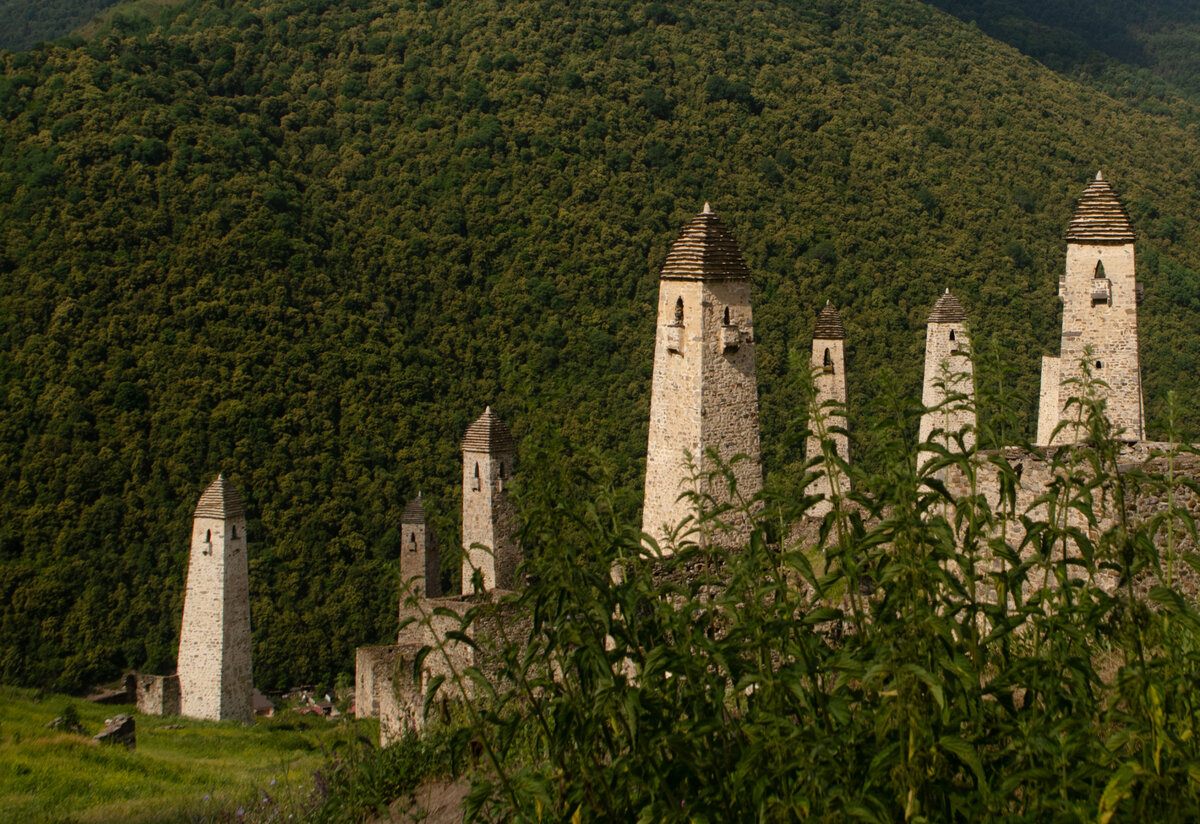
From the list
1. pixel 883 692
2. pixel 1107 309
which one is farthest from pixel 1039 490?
pixel 883 692

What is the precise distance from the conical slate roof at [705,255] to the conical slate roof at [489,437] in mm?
9506

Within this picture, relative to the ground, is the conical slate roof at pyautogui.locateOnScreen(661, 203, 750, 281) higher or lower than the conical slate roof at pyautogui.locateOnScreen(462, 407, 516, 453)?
higher

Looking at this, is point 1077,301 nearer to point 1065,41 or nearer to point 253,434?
point 253,434

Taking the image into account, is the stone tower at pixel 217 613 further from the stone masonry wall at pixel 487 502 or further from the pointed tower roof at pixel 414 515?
the pointed tower roof at pixel 414 515

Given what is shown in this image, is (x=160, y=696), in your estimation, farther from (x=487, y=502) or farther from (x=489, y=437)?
(x=489, y=437)

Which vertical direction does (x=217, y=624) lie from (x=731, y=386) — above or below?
below

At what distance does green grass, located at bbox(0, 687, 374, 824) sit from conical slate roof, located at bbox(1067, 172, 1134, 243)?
34.0ft

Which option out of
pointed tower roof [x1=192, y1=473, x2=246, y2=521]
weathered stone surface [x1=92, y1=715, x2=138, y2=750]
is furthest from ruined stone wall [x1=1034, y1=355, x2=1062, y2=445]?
pointed tower roof [x1=192, y1=473, x2=246, y2=521]

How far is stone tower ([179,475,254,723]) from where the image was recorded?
19875mm

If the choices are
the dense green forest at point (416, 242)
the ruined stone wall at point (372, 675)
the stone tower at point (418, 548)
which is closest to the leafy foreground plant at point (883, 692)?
the ruined stone wall at point (372, 675)

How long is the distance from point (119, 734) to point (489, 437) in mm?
7818

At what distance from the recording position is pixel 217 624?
1997 centimetres

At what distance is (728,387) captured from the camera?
1034 cm

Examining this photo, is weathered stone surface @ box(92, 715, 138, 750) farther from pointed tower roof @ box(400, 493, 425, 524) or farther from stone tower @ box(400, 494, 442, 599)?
pointed tower roof @ box(400, 493, 425, 524)
